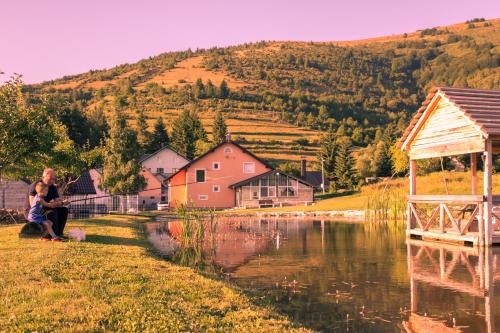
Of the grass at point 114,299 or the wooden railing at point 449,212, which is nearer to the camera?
the grass at point 114,299

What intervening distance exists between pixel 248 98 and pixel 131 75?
5251 centimetres

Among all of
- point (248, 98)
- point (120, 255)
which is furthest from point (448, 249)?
point (248, 98)

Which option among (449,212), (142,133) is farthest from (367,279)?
(142,133)

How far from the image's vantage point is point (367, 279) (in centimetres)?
1297

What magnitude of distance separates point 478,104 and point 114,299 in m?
15.9

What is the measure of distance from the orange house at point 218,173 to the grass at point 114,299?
51063 millimetres

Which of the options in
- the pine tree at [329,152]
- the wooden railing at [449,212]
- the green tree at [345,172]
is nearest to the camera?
the wooden railing at [449,212]

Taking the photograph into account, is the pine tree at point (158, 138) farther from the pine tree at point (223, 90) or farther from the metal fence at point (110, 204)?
the metal fence at point (110, 204)

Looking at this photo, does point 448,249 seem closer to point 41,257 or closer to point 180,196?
point 41,257

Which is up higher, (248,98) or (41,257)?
(248,98)

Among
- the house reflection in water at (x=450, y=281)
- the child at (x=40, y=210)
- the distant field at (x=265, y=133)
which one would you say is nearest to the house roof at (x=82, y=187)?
the child at (x=40, y=210)

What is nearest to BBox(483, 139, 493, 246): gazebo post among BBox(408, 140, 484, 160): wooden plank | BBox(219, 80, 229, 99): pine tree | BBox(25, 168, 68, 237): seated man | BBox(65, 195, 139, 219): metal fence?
BBox(408, 140, 484, 160): wooden plank

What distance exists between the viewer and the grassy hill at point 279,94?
393 feet

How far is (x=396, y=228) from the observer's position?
91.6 feet
